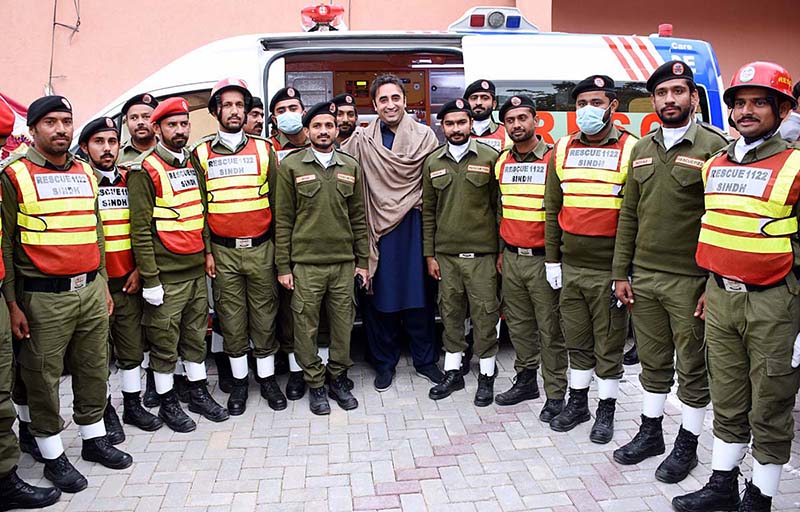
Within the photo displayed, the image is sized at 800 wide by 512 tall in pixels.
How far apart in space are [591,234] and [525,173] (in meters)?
0.62

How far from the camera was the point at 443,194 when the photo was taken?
13.8 ft

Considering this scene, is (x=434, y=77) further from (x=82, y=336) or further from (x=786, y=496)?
(x=786, y=496)

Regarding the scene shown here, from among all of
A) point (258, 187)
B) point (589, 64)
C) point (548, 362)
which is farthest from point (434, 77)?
point (548, 362)

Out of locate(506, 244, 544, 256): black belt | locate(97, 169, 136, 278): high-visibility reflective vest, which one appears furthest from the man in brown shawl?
locate(97, 169, 136, 278): high-visibility reflective vest

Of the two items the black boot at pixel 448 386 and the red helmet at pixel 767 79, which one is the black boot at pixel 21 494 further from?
the red helmet at pixel 767 79

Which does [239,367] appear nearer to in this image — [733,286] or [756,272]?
[733,286]

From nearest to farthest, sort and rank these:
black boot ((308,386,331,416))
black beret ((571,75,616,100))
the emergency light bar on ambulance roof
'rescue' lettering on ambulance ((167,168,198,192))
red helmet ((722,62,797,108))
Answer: red helmet ((722,62,797,108)), black beret ((571,75,616,100)), 'rescue' lettering on ambulance ((167,168,198,192)), black boot ((308,386,331,416)), the emergency light bar on ambulance roof

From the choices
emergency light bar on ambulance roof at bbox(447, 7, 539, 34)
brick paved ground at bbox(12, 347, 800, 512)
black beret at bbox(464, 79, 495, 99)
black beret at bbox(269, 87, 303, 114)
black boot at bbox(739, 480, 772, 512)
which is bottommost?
brick paved ground at bbox(12, 347, 800, 512)

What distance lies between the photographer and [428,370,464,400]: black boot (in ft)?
14.1

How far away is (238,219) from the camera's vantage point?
3.96 meters

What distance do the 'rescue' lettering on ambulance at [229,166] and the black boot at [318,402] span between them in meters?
1.50

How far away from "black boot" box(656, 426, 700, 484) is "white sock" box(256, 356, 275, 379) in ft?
8.07

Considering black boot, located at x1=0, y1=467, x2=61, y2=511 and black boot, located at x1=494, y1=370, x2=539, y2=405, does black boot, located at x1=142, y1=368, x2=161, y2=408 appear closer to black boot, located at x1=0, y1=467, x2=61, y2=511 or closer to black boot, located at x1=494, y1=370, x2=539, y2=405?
black boot, located at x1=0, y1=467, x2=61, y2=511

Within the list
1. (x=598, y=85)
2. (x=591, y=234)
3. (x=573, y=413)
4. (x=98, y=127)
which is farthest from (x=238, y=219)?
(x=573, y=413)
